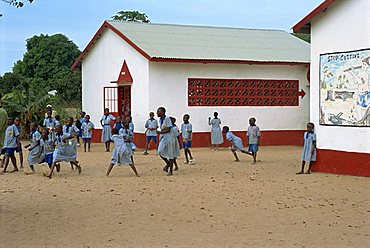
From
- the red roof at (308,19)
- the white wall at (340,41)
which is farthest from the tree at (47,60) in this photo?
the white wall at (340,41)

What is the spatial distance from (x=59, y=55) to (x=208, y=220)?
123ft

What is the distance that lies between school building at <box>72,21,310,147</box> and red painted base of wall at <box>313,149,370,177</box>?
26.1 feet

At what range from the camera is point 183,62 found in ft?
68.9

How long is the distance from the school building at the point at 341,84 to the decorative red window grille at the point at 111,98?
400 inches

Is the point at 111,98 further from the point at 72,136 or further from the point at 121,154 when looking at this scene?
the point at 121,154

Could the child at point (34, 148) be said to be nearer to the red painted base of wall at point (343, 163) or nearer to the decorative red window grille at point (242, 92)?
the red painted base of wall at point (343, 163)

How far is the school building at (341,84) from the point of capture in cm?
1293

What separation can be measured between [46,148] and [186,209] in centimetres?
568

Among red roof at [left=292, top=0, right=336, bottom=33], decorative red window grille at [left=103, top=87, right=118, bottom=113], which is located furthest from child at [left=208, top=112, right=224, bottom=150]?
red roof at [left=292, top=0, right=336, bottom=33]

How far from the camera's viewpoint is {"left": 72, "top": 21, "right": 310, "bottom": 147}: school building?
21.1m

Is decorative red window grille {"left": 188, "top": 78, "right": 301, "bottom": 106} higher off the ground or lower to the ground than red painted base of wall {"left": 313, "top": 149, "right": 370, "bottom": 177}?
higher

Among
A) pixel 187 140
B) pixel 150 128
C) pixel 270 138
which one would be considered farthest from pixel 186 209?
pixel 270 138

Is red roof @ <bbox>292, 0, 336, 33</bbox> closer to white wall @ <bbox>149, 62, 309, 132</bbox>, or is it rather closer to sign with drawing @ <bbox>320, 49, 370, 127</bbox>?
sign with drawing @ <bbox>320, 49, 370, 127</bbox>

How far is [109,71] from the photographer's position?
23578 millimetres
